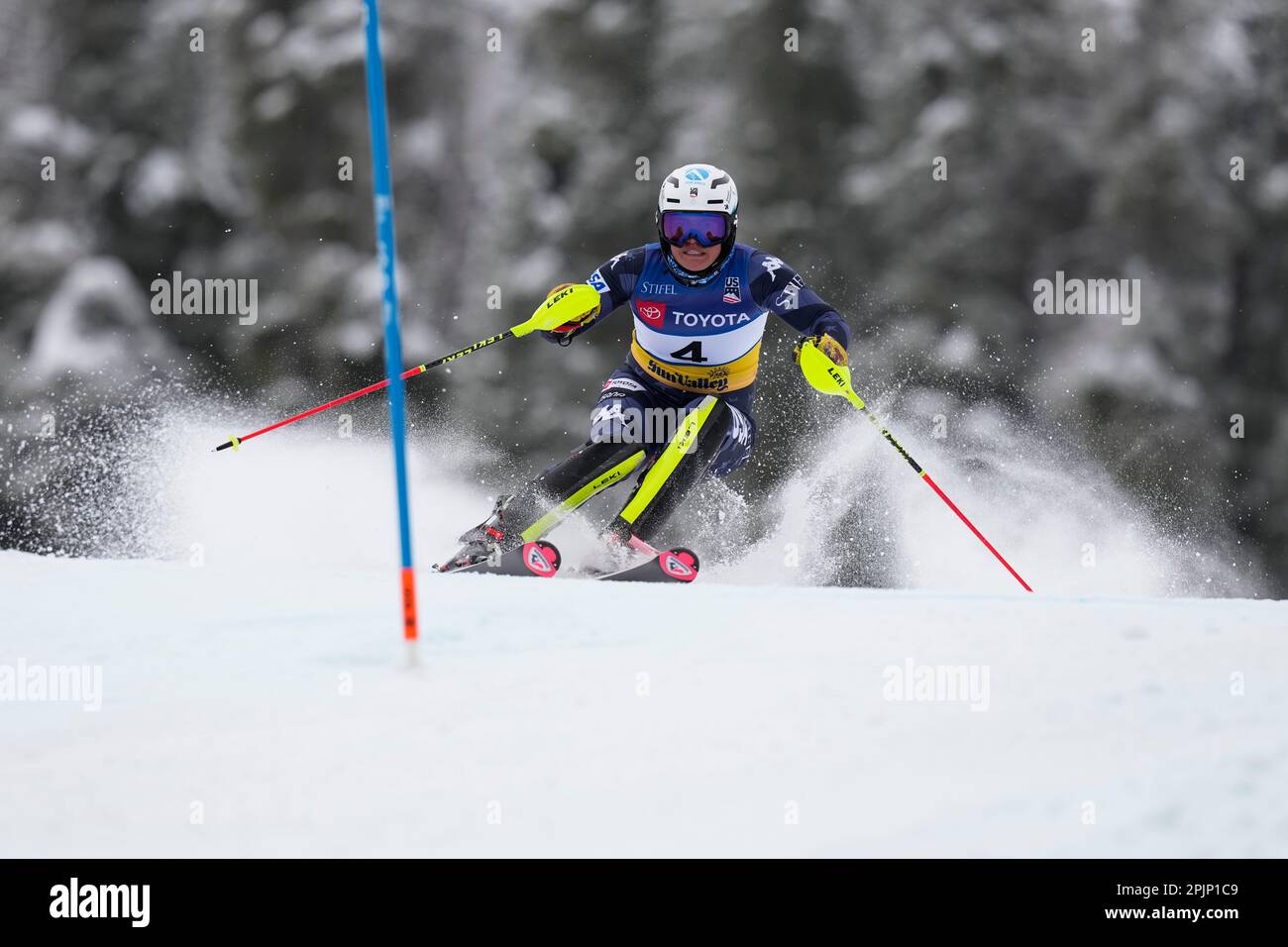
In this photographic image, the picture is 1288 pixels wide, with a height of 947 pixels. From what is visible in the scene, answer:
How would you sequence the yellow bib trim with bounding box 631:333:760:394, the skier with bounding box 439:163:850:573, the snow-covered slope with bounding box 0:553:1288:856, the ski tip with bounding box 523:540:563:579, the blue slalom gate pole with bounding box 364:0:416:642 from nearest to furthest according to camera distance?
the snow-covered slope with bounding box 0:553:1288:856 → the blue slalom gate pole with bounding box 364:0:416:642 → the ski tip with bounding box 523:540:563:579 → the skier with bounding box 439:163:850:573 → the yellow bib trim with bounding box 631:333:760:394

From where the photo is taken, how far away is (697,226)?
16.8 feet

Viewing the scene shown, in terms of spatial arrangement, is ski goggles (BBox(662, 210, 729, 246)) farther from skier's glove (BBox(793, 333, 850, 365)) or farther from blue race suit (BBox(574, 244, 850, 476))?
skier's glove (BBox(793, 333, 850, 365))

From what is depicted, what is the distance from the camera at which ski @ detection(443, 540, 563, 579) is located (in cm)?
523

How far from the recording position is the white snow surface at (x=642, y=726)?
87.1 inches

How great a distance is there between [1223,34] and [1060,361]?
4.06 meters

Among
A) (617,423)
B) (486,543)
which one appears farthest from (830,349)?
(486,543)

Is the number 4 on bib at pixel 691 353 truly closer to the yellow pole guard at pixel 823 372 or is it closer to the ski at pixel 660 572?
the yellow pole guard at pixel 823 372

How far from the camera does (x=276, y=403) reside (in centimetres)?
1499

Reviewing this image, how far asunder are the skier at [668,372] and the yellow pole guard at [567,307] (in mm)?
43

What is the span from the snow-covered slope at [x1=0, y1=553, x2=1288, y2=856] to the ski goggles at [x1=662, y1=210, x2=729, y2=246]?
6.69 feet

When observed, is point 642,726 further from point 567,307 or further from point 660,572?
point 567,307

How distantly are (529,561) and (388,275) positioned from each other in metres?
2.43

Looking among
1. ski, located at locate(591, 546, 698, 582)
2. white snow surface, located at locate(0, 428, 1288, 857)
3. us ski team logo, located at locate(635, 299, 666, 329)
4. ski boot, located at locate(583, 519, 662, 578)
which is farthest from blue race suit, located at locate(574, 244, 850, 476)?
white snow surface, located at locate(0, 428, 1288, 857)
